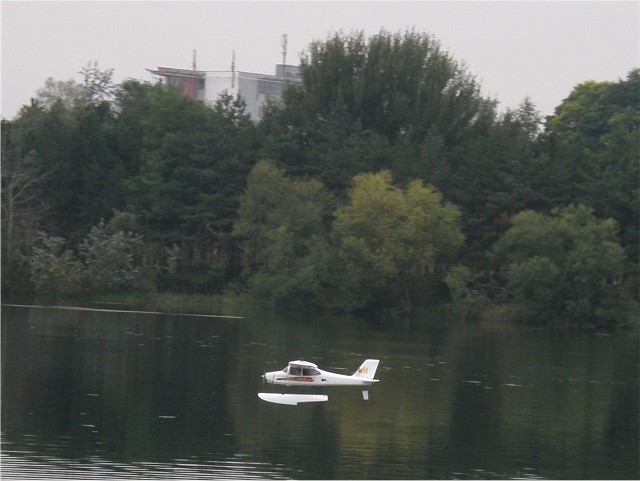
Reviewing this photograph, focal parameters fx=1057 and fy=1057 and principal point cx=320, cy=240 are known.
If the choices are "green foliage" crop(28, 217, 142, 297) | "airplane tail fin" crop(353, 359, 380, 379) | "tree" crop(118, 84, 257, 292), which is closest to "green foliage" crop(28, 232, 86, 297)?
"green foliage" crop(28, 217, 142, 297)

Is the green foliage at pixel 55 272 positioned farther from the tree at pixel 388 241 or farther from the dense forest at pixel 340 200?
the tree at pixel 388 241

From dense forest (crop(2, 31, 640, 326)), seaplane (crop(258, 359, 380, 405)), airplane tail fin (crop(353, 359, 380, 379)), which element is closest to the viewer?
seaplane (crop(258, 359, 380, 405))

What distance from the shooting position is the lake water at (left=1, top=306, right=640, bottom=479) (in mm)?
18594

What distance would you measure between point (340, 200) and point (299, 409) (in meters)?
30.2

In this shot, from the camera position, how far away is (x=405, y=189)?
5256cm

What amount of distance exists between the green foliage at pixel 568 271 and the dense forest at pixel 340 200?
0.08m

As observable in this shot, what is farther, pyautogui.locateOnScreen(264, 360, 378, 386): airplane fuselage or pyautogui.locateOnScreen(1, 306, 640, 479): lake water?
pyautogui.locateOnScreen(264, 360, 378, 386): airplane fuselage

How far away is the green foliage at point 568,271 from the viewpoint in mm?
47031

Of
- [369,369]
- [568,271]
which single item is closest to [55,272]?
[568,271]

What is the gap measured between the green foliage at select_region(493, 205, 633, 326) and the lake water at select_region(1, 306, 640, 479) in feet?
28.8

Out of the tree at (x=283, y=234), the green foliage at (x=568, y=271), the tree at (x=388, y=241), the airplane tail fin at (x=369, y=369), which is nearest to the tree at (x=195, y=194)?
the tree at (x=283, y=234)

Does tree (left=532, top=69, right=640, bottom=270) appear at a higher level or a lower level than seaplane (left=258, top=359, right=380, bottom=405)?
higher

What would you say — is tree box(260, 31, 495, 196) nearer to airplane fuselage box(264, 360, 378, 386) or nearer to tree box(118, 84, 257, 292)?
tree box(118, 84, 257, 292)

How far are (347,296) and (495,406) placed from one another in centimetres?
2472
